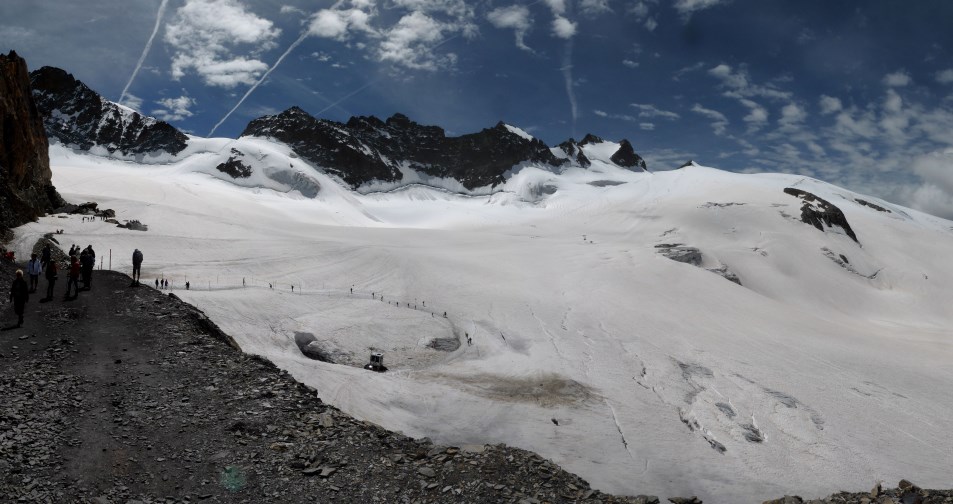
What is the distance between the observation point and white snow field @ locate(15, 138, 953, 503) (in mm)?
22000

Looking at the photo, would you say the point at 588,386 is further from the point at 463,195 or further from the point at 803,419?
the point at 463,195

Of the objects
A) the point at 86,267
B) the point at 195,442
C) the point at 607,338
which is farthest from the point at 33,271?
the point at 607,338

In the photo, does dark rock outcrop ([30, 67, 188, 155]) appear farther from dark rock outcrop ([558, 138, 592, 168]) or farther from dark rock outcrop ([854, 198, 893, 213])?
dark rock outcrop ([854, 198, 893, 213])

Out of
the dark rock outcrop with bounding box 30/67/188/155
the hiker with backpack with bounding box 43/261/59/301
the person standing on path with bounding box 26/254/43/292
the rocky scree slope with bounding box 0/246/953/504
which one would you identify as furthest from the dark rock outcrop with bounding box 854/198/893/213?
the dark rock outcrop with bounding box 30/67/188/155

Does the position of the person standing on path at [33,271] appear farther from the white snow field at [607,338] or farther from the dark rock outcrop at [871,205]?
the dark rock outcrop at [871,205]

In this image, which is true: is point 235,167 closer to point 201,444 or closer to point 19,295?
point 19,295

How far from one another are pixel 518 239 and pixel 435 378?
57.1 metres

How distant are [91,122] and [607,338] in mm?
169648

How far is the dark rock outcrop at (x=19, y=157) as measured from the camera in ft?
124

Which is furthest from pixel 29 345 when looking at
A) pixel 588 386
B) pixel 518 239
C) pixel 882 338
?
pixel 518 239

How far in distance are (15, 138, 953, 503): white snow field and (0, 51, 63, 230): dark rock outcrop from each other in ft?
7.25

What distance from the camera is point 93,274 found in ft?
73.9

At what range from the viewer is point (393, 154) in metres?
194

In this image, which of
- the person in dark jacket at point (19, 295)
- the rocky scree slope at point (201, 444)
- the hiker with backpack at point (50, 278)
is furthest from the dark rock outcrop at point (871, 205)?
the person in dark jacket at point (19, 295)
